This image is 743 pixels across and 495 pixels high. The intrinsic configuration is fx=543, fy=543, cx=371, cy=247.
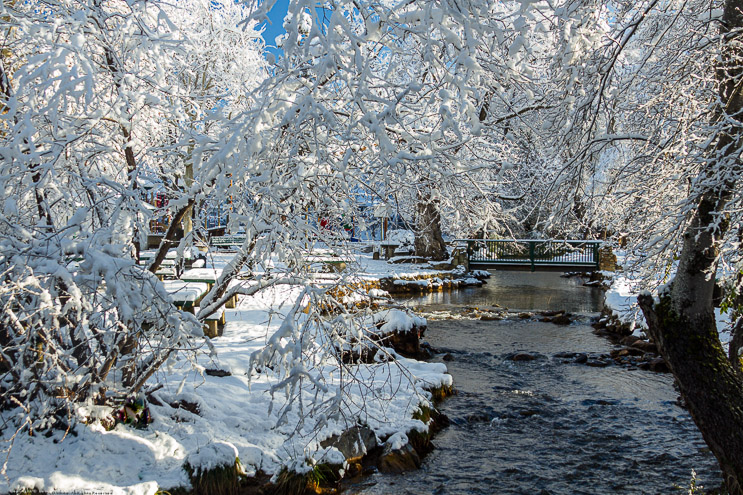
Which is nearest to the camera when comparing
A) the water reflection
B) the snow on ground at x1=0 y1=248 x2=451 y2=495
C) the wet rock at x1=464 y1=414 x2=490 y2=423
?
the snow on ground at x1=0 y1=248 x2=451 y2=495

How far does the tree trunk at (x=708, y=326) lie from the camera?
420 cm

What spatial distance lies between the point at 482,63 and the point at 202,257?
13.6 metres

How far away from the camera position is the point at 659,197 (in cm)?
504

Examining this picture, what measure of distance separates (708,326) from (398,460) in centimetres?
313

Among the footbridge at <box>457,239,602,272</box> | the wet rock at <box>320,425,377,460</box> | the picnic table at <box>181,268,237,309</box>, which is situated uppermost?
the footbridge at <box>457,239,602,272</box>

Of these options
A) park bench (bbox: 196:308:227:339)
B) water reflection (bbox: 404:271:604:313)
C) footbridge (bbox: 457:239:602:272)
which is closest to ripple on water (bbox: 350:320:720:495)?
park bench (bbox: 196:308:227:339)

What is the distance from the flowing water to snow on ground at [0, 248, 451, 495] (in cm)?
67

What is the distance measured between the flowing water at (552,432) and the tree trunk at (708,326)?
1317 millimetres

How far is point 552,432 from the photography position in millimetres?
6605

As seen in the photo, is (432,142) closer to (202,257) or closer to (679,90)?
(679,90)

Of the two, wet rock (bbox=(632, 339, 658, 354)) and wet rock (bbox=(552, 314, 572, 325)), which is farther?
wet rock (bbox=(552, 314, 572, 325))

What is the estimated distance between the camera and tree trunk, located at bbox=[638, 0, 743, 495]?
13.8 ft

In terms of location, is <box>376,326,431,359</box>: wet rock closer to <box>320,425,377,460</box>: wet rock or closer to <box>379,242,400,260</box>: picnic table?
<box>320,425,377,460</box>: wet rock

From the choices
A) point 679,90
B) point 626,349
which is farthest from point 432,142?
point 626,349
